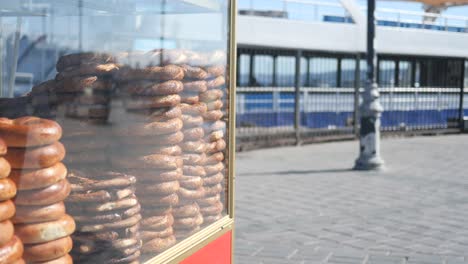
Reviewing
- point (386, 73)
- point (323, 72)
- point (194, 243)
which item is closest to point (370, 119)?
point (323, 72)

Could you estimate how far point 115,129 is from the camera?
2500 mm

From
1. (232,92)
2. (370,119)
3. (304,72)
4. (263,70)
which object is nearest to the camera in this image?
(232,92)

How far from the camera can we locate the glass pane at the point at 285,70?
44.9ft

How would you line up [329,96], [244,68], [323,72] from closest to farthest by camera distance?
[244,68], [329,96], [323,72]

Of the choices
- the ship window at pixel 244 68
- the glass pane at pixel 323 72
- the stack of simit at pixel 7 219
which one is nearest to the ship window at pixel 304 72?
the glass pane at pixel 323 72

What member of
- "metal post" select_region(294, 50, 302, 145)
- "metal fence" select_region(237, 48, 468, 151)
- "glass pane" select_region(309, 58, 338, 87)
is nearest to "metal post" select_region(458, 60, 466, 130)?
"metal fence" select_region(237, 48, 468, 151)

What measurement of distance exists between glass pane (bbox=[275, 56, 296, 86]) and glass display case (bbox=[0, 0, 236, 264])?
405 inches

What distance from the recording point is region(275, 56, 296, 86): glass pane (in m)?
13.7

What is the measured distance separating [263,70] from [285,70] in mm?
659

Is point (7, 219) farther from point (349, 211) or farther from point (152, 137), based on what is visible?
point (349, 211)

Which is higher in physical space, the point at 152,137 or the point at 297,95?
the point at 297,95

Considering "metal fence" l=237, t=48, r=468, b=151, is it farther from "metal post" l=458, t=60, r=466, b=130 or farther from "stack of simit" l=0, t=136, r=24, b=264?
"stack of simit" l=0, t=136, r=24, b=264

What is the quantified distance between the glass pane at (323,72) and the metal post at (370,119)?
4.51 meters

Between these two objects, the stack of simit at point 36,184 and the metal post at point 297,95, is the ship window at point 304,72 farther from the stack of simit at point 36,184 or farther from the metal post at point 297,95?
the stack of simit at point 36,184
